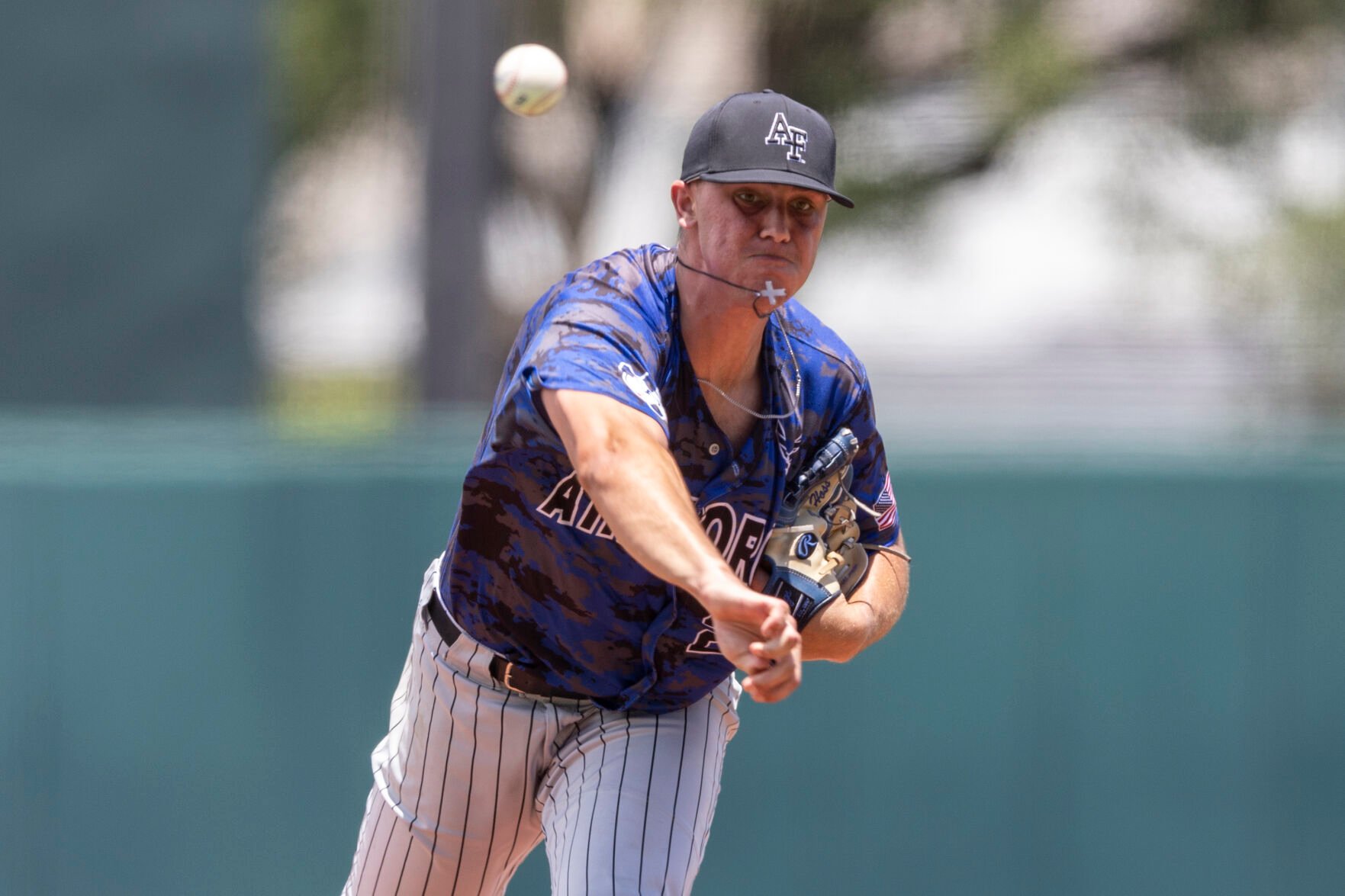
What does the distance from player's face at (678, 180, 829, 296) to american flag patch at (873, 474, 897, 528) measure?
0.60 m

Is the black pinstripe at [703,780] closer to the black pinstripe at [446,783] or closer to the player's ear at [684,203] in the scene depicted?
the black pinstripe at [446,783]

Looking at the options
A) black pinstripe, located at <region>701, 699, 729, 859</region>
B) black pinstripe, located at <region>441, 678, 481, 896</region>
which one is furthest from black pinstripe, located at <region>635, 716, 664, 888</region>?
black pinstripe, located at <region>441, 678, 481, 896</region>

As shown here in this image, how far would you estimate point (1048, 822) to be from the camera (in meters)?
5.14

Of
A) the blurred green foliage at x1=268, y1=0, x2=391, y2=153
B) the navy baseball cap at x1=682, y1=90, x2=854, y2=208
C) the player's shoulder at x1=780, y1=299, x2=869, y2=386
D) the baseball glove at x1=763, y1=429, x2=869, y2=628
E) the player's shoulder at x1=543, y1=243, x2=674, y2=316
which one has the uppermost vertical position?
the blurred green foliage at x1=268, y1=0, x2=391, y2=153

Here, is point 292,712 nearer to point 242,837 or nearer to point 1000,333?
point 242,837

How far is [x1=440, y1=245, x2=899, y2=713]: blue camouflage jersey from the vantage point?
2924mm

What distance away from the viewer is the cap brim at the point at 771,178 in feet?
9.05

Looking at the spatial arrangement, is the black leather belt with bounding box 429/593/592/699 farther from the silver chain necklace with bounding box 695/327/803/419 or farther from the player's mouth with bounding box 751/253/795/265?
the player's mouth with bounding box 751/253/795/265

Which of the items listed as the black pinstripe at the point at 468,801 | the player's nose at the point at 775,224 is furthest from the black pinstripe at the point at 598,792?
the player's nose at the point at 775,224

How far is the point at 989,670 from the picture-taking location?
5.14 m

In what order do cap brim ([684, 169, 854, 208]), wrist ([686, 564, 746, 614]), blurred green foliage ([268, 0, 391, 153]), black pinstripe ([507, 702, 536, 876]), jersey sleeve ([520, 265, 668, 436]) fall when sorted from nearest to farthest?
1. wrist ([686, 564, 746, 614])
2. jersey sleeve ([520, 265, 668, 436])
3. cap brim ([684, 169, 854, 208])
4. black pinstripe ([507, 702, 536, 876])
5. blurred green foliage ([268, 0, 391, 153])

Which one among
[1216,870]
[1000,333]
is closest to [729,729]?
[1216,870]

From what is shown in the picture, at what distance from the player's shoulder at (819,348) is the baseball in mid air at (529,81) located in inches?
35.4

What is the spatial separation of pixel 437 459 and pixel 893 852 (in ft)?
6.25
